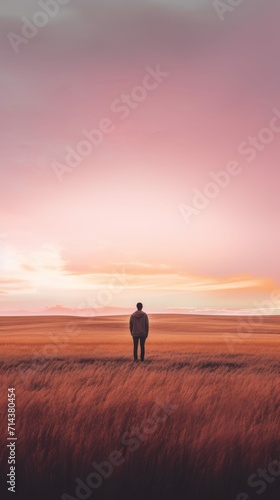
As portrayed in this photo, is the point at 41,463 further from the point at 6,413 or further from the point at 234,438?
the point at 234,438

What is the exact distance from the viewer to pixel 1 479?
5.61 meters

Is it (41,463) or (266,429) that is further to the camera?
(266,429)

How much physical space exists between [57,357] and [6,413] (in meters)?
14.2

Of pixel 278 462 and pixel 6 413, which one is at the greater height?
pixel 6 413

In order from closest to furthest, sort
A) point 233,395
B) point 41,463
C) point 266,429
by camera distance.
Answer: point 41,463, point 266,429, point 233,395

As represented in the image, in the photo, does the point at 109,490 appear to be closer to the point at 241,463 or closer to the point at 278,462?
A: the point at 241,463

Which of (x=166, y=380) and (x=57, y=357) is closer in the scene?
(x=166, y=380)

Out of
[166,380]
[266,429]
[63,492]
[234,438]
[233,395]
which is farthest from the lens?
[166,380]

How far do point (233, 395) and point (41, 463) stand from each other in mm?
5830

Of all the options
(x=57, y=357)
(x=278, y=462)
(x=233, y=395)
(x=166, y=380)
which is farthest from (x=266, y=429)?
(x=57, y=357)

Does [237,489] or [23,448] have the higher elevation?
[23,448]

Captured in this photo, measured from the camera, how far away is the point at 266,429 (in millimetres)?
7734

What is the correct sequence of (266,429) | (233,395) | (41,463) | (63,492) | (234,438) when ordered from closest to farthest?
(63,492) < (41,463) < (234,438) < (266,429) < (233,395)

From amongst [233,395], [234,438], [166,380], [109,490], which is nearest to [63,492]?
[109,490]
